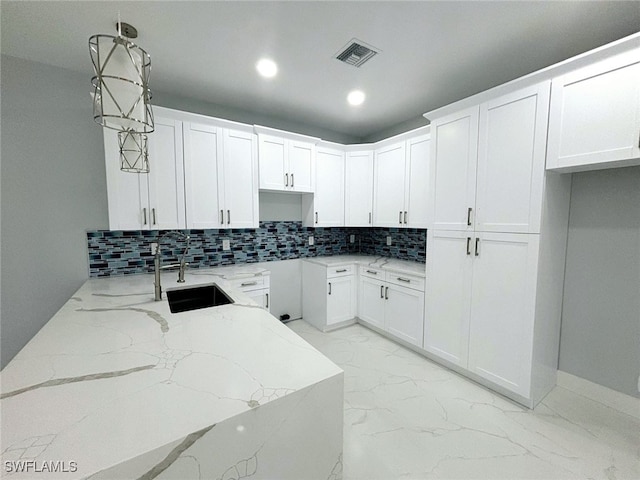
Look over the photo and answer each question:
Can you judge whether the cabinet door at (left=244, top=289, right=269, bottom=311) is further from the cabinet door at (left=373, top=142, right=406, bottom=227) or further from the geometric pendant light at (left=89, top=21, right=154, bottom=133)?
the geometric pendant light at (left=89, top=21, right=154, bottom=133)

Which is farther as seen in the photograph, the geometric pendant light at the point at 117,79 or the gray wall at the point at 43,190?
the gray wall at the point at 43,190

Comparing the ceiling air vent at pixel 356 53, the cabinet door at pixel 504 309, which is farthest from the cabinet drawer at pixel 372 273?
the ceiling air vent at pixel 356 53

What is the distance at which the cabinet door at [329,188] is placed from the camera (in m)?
3.39

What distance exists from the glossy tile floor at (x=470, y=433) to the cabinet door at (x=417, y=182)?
1580 millimetres

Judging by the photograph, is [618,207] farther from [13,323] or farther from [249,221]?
[13,323]

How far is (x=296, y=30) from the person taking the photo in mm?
1768

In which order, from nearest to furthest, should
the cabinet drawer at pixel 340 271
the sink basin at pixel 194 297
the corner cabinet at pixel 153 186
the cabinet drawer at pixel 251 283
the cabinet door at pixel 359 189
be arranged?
the sink basin at pixel 194 297 → the corner cabinet at pixel 153 186 → the cabinet drawer at pixel 251 283 → the cabinet drawer at pixel 340 271 → the cabinet door at pixel 359 189

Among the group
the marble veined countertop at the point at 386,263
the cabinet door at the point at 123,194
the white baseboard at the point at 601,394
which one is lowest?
the white baseboard at the point at 601,394

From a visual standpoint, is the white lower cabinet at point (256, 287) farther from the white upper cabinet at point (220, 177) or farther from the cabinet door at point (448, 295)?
the cabinet door at point (448, 295)

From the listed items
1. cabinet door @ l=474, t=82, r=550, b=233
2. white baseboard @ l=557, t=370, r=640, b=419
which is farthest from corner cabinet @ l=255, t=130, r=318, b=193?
white baseboard @ l=557, t=370, r=640, b=419

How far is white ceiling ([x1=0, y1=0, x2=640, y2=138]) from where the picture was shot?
1.59 metres

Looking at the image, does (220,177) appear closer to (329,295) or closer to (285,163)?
(285,163)

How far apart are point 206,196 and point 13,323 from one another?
6.13 feet

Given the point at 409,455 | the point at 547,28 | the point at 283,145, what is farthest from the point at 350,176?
the point at 409,455
